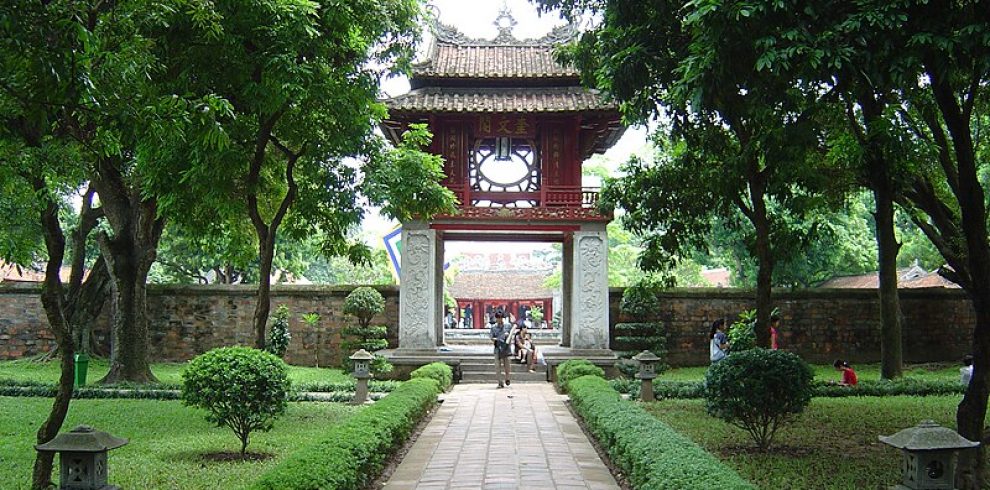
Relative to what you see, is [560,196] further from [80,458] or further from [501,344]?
[80,458]

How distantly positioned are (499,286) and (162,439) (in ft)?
102

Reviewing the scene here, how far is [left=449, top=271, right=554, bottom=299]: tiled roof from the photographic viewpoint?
39.5 metres

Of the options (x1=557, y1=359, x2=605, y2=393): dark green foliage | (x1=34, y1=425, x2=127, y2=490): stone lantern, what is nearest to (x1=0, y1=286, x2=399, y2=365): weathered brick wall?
(x1=557, y1=359, x2=605, y2=393): dark green foliage

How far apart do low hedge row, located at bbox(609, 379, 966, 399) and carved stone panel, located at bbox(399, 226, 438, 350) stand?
16.2 ft

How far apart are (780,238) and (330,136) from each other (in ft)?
20.3

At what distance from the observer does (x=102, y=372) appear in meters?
18.1

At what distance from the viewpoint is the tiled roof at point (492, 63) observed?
18922 mm

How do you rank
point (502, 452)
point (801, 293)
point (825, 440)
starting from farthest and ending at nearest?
point (801, 293)
point (825, 440)
point (502, 452)

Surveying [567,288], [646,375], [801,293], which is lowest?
[646,375]

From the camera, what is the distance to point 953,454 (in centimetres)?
486

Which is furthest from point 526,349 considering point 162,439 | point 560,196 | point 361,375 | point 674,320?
point 162,439

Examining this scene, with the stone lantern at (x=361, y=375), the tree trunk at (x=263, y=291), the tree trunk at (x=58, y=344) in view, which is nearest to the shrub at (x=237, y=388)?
the tree trunk at (x=58, y=344)

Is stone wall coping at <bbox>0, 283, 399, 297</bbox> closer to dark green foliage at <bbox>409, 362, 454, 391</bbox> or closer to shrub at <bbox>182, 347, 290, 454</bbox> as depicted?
dark green foliage at <bbox>409, 362, 454, 391</bbox>

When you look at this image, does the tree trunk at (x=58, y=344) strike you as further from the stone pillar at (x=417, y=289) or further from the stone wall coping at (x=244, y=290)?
the stone wall coping at (x=244, y=290)
